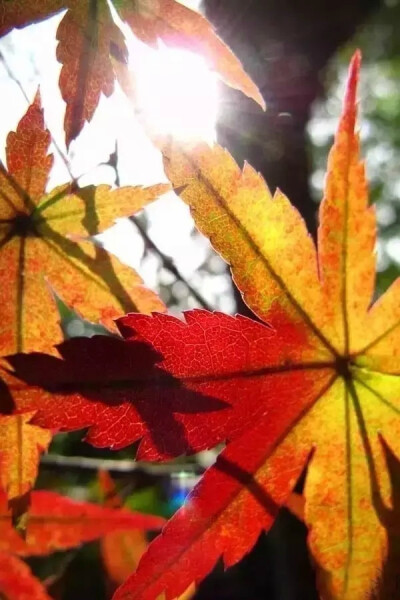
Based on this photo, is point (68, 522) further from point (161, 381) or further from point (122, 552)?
point (161, 381)

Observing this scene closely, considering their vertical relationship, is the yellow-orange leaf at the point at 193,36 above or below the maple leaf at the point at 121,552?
above

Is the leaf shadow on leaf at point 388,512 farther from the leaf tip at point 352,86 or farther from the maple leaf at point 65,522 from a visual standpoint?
the maple leaf at point 65,522

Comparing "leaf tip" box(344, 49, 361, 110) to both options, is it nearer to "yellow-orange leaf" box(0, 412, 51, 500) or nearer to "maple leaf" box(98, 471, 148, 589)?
"yellow-orange leaf" box(0, 412, 51, 500)

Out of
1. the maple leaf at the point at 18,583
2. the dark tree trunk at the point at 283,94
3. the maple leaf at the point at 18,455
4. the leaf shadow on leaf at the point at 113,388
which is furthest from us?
the dark tree trunk at the point at 283,94

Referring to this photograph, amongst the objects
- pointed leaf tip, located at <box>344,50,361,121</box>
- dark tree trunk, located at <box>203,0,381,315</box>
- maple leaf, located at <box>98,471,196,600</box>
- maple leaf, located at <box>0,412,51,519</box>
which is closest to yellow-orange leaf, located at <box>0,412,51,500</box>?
maple leaf, located at <box>0,412,51,519</box>

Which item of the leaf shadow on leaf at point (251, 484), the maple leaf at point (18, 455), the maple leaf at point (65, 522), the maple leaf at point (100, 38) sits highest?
the maple leaf at point (100, 38)

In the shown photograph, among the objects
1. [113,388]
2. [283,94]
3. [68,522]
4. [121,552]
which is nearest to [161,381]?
[113,388]

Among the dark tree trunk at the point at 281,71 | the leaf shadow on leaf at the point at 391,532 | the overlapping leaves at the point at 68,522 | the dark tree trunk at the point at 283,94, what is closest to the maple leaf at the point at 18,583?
the overlapping leaves at the point at 68,522
